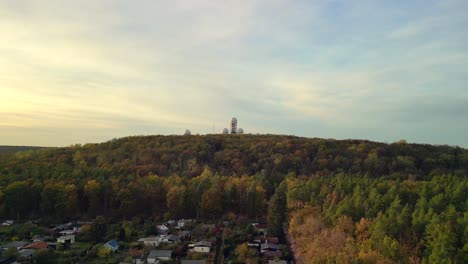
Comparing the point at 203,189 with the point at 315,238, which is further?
the point at 203,189

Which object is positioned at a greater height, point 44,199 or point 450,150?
point 450,150

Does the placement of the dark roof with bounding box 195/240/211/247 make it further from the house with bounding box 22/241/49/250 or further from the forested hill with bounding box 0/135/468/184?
the forested hill with bounding box 0/135/468/184

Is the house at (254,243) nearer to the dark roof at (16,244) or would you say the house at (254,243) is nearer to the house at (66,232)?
the house at (66,232)

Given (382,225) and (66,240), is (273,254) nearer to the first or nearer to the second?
(382,225)

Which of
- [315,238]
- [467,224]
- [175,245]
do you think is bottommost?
[175,245]

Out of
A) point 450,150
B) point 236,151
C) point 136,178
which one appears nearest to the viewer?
Result: point 136,178

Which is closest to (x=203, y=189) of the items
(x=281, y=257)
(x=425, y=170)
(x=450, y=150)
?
(x=281, y=257)

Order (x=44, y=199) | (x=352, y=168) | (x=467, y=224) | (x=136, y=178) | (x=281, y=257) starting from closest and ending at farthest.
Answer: (x=467, y=224), (x=281, y=257), (x=44, y=199), (x=136, y=178), (x=352, y=168)

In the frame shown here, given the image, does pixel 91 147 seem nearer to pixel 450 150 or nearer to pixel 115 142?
pixel 115 142
